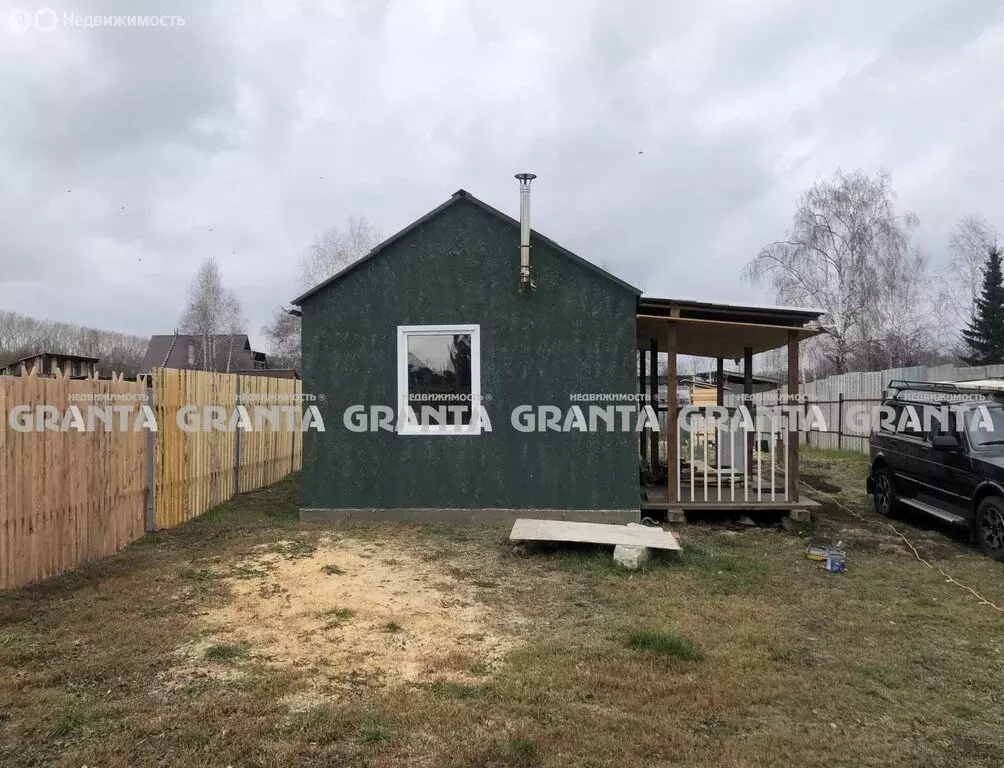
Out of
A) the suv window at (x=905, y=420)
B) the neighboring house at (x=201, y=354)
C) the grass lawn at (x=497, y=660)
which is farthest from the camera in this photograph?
the neighboring house at (x=201, y=354)

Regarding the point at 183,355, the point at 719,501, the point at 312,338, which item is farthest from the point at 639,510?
the point at 183,355

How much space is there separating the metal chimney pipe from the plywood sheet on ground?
3.08 m

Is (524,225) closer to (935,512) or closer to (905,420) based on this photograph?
(905,420)

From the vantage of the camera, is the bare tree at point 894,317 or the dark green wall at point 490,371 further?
the bare tree at point 894,317

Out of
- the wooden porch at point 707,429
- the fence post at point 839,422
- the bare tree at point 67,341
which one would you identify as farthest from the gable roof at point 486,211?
the bare tree at point 67,341

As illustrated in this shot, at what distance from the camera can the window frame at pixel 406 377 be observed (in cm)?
909

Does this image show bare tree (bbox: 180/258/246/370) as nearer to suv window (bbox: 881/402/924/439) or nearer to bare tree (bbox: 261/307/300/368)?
bare tree (bbox: 261/307/300/368)

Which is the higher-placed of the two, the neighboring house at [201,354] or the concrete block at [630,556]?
the neighboring house at [201,354]

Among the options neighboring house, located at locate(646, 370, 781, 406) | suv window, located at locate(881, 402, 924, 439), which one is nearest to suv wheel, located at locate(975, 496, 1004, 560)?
suv window, located at locate(881, 402, 924, 439)

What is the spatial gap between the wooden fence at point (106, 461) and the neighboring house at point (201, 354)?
105 feet

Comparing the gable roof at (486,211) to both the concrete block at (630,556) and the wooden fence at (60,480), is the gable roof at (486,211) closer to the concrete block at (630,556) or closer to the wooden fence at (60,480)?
the wooden fence at (60,480)

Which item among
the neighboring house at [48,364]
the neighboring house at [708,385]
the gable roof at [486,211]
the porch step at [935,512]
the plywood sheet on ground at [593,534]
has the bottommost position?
the plywood sheet on ground at [593,534]

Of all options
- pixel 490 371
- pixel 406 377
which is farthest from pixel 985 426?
pixel 406 377

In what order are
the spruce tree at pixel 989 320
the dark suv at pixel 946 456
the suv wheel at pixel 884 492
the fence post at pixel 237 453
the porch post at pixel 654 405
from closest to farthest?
1. the dark suv at pixel 946 456
2. the suv wheel at pixel 884 492
3. the fence post at pixel 237 453
4. the porch post at pixel 654 405
5. the spruce tree at pixel 989 320
